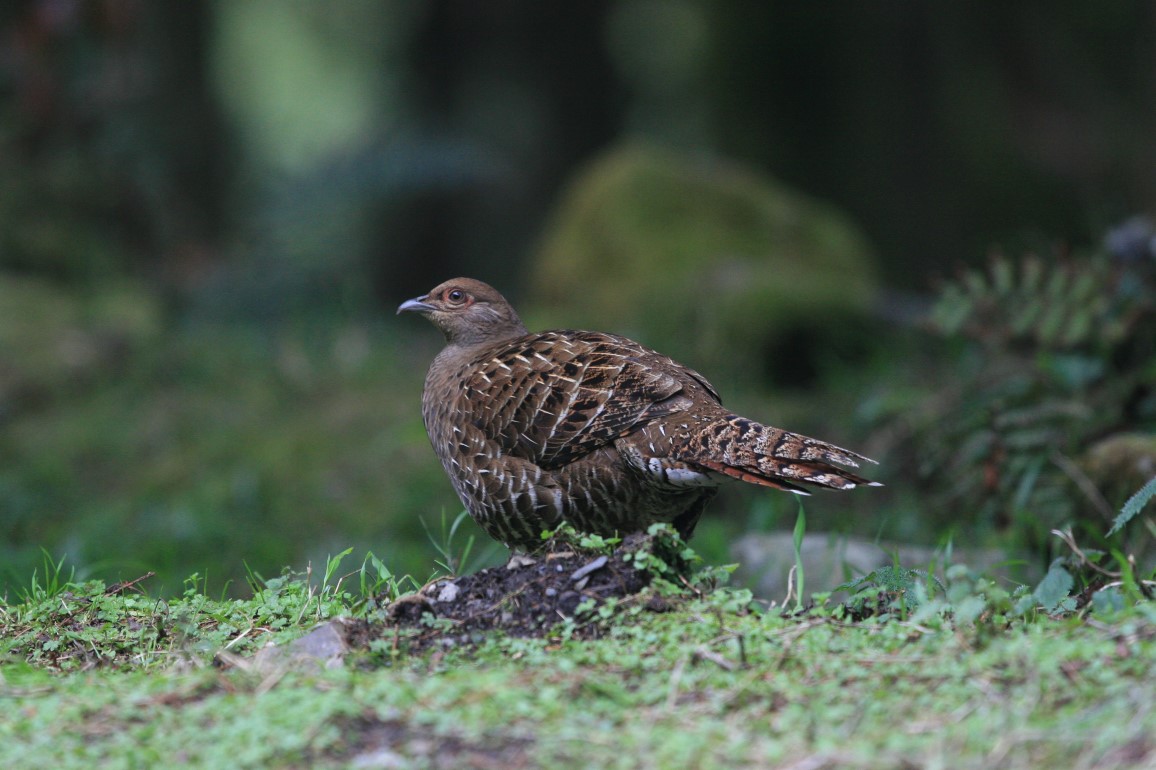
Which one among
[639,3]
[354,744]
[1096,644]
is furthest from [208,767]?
[639,3]

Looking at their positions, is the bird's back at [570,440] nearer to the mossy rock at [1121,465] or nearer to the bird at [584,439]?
the bird at [584,439]

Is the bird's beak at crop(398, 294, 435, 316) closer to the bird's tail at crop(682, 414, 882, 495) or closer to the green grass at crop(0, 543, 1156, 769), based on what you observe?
the bird's tail at crop(682, 414, 882, 495)

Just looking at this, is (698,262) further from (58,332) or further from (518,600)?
(518,600)

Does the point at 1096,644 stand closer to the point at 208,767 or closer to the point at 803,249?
the point at 208,767

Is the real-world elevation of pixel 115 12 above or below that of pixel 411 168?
above

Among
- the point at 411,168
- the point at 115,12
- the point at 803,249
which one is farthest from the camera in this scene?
the point at 411,168

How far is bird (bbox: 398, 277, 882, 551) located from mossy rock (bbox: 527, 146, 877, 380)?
442cm

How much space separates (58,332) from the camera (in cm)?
1054

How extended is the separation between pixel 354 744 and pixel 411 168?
11.1m

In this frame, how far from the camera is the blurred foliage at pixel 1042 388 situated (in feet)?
21.0

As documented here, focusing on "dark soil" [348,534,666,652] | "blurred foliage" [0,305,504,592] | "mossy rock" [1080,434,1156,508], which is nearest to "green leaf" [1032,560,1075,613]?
"dark soil" [348,534,666,652]

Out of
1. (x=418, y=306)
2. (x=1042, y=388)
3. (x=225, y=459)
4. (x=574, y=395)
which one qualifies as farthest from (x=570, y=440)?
(x=225, y=459)

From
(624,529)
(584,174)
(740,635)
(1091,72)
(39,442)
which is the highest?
(1091,72)

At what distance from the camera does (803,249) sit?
436 inches
